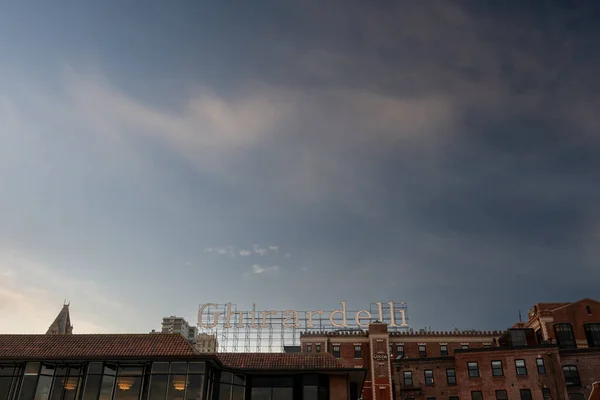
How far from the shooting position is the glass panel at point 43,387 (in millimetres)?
39531

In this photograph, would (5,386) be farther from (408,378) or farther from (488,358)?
(488,358)

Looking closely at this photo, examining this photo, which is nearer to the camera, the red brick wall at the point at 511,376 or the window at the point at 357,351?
the red brick wall at the point at 511,376

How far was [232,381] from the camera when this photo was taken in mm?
43250

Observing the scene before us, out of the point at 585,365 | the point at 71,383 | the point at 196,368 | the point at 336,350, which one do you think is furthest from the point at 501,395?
the point at 71,383

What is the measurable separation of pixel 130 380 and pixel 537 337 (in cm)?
5880

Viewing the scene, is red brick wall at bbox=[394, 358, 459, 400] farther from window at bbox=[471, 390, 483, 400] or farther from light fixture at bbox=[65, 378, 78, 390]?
light fixture at bbox=[65, 378, 78, 390]

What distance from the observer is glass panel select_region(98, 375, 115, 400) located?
129ft

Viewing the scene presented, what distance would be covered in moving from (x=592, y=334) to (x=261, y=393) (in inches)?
2048

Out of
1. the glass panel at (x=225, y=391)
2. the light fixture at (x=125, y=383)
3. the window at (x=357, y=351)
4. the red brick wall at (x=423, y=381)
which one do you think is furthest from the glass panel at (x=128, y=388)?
the window at (x=357, y=351)

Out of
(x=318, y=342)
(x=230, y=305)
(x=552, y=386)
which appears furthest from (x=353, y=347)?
(x=552, y=386)

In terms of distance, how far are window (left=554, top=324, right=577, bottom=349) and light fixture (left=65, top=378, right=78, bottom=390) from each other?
61040 mm

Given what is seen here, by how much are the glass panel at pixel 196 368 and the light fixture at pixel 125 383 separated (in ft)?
14.9

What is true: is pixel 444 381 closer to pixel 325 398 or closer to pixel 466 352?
pixel 466 352

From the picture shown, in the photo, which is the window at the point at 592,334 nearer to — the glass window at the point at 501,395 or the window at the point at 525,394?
the window at the point at 525,394
